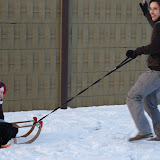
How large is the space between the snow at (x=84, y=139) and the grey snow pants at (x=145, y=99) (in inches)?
9.2

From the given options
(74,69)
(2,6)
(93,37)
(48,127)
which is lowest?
(48,127)

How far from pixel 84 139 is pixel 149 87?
1.03 meters

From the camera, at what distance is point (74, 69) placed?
811cm

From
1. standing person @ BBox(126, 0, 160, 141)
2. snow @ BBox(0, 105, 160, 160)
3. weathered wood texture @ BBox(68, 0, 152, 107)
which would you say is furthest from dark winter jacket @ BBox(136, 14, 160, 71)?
weathered wood texture @ BBox(68, 0, 152, 107)

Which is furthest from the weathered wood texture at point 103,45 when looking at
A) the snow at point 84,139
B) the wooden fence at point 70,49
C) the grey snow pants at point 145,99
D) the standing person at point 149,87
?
the grey snow pants at point 145,99

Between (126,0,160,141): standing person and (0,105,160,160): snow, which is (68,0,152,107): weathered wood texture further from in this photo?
(126,0,160,141): standing person

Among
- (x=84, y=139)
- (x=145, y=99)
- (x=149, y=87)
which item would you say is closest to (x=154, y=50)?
(x=149, y=87)

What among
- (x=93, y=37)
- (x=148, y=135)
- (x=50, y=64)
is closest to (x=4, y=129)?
(x=148, y=135)

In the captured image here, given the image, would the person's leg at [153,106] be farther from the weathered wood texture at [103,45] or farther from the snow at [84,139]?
the weathered wood texture at [103,45]

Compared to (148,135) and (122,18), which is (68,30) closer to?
(122,18)

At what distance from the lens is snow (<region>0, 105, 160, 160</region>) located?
554 centimetres

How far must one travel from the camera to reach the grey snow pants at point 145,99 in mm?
5918

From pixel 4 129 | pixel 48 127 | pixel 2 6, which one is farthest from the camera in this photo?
pixel 2 6

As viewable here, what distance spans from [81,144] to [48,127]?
978mm
